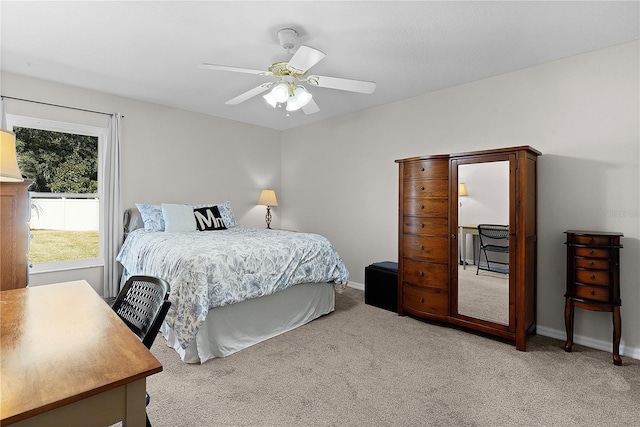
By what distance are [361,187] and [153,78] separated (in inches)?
110

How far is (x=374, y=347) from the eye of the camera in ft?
8.99

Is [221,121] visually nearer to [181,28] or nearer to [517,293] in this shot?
[181,28]

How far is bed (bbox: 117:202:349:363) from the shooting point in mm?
2443

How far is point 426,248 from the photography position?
3.30 m

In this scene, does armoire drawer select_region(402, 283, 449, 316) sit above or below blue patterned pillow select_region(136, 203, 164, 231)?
below

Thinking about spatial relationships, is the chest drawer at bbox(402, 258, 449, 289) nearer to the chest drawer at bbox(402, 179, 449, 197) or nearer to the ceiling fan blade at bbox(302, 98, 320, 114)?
the chest drawer at bbox(402, 179, 449, 197)

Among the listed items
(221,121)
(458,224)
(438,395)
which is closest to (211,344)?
(438,395)

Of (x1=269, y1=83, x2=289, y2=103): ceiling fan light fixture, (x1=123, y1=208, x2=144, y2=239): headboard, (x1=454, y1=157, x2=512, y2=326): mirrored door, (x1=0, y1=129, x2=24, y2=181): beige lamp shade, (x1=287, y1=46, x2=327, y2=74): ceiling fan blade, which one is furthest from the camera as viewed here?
(x1=123, y1=208, x2=144, y2=239): headboard

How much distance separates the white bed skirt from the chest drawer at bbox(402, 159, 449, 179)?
4.72 ft

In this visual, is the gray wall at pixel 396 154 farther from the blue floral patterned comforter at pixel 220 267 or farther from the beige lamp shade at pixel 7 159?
the beige lamp shade at pixel 7 159

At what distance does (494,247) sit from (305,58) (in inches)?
87.7

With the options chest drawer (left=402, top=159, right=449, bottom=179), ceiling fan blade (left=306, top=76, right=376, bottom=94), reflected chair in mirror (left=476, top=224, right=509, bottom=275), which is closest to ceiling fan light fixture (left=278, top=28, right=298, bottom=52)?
ceiling fan blade (left=306, top=76, right=376, bottom=94)

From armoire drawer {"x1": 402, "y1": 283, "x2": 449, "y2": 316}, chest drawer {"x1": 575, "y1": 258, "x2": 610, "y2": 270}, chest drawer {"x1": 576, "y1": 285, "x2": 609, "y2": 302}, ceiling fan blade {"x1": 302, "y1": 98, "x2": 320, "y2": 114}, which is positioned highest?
ceiling fan blade {"x1": 302, "y1": 98, "x2": 320, "y2": 114}

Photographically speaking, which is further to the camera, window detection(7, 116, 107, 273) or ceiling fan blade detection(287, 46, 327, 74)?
window detection(7, 116, 107, 273)
